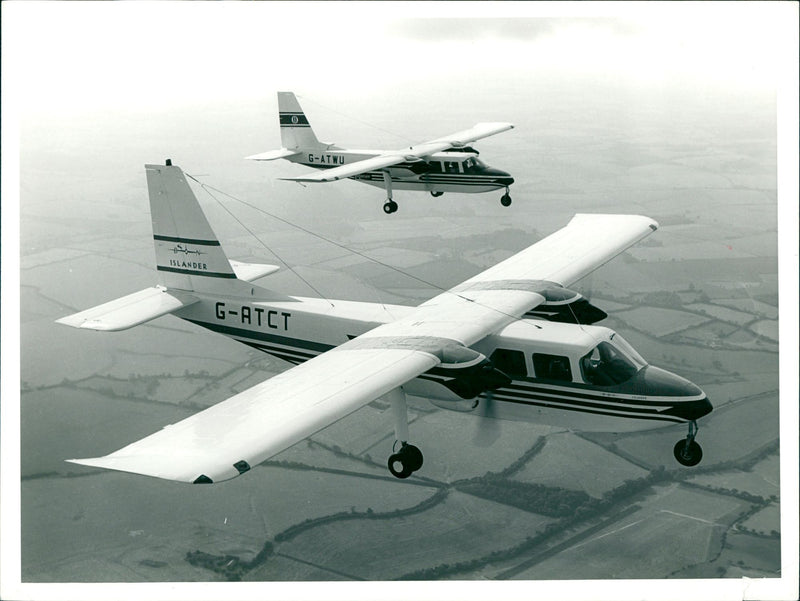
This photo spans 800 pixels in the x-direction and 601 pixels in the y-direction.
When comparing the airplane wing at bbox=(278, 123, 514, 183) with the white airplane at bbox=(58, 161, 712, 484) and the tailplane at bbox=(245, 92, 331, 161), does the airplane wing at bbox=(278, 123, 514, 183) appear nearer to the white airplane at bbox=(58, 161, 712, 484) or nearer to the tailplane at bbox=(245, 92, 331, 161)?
the tailplane at bbox=(245, 92, 331, 161)

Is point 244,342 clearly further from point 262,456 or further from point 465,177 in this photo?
point 465,177

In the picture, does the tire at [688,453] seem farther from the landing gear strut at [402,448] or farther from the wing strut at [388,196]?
the wing strut at [388,196]

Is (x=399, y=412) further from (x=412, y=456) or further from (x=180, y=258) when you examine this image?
(x=180, y=258)

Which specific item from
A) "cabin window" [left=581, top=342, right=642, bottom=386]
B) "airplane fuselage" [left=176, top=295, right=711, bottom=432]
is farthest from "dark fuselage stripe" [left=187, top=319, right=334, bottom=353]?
"cabin window" [left=581, top=342, right=642, bottom=386]

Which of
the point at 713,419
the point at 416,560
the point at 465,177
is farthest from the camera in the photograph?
the point at 465,177

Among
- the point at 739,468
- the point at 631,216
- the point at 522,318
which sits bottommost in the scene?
the point at 739,468

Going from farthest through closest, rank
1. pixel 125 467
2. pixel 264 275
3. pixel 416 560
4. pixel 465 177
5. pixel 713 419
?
pixel 465 177 < pixel 264 275 < pixel 713 419 < pixel 416 560 < pixel 125 467

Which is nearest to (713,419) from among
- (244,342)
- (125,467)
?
(244,342)
